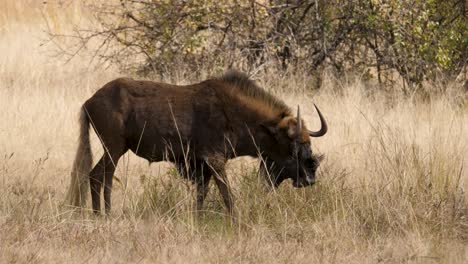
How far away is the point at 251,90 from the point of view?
326 inches

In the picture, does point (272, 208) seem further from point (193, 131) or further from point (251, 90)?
point (251, 90)

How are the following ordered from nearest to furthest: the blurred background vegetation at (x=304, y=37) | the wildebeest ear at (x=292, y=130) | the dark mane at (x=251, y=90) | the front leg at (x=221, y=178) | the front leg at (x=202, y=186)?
the front leg at (x=221, y=178) → the front leg at (x=202, y=186) → the wildebeest ear at (x=292, y=130) → the dark mane at (x=251, y=90) → the blurred background vegetation at (x=304, y=37)

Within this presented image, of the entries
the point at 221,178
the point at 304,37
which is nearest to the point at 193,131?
the point at 221,178

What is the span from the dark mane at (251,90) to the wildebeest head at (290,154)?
0.39 ft

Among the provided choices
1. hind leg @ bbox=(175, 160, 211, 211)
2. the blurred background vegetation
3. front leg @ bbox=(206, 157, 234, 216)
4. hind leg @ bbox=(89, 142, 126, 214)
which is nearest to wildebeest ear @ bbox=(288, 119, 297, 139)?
front leg @ bbox=(206, 157, 234, 216)

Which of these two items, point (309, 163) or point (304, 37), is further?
point (304, 37)

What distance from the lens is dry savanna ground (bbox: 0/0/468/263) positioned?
641cm

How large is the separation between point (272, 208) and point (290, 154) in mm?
878

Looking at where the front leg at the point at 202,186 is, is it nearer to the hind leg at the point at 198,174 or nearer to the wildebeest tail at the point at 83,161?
the hind leg at the point at 198,174

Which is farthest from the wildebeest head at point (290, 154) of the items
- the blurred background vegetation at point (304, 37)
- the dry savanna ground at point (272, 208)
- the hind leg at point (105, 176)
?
the blurred background vegetation at point (304, 37)

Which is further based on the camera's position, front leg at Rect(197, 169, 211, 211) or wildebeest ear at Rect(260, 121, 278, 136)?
wildebeest ear at Rect(260, 121, 278, 136)

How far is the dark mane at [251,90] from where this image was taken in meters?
8.27

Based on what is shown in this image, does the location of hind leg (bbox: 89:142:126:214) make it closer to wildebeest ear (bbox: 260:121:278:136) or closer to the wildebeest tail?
the wildebeest tail

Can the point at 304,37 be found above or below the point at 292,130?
above
